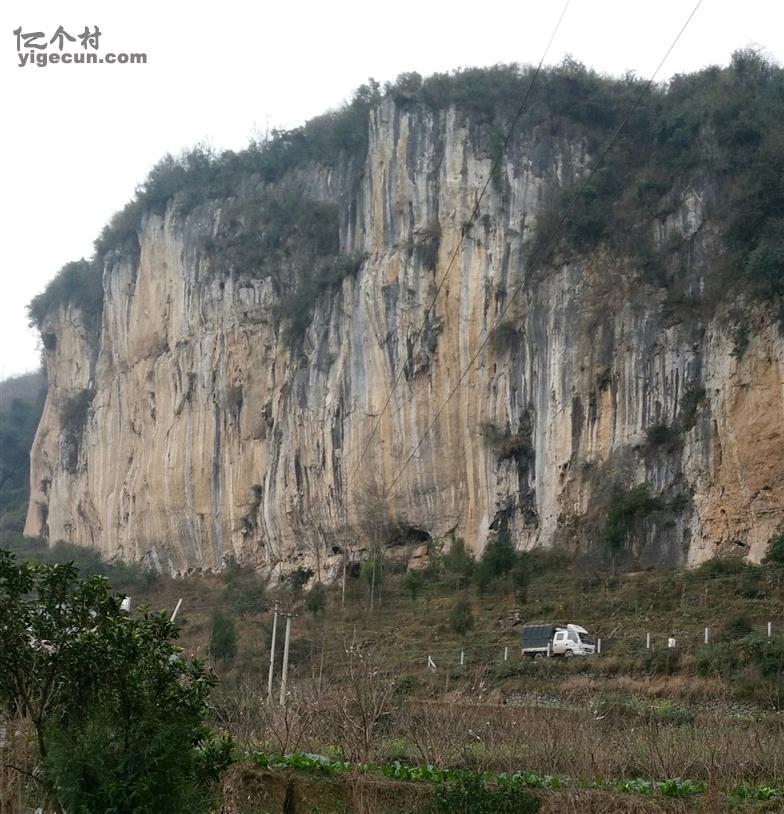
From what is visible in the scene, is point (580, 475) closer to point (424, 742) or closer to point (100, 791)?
point (424, 742)

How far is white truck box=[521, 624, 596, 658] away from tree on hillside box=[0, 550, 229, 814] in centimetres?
1867

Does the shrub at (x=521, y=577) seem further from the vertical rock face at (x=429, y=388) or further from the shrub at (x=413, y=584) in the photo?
the shrub at (x=413, y=584)

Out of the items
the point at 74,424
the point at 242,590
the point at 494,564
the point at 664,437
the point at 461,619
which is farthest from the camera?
the point at 74,424

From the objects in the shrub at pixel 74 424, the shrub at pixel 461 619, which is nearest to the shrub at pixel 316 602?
the shrub at pixel 461 619

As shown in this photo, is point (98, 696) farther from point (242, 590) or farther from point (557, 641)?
point (242, 590)

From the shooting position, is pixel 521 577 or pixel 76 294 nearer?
pixel 521 577

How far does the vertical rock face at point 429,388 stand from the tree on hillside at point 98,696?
2363cm

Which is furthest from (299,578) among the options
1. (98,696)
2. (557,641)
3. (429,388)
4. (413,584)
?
(98,696)

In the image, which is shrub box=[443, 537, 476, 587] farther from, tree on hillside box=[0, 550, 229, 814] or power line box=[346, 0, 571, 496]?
tree on hillside box=[0, 550, 229, 814]

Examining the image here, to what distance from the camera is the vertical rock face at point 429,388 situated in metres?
35.8

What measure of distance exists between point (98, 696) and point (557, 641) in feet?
65.6

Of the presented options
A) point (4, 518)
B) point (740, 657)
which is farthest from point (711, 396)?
point (4, 518)

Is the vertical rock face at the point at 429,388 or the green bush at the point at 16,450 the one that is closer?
the vertical rock face at the point at 429,388

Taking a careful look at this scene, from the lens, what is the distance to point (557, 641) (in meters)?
30.4
